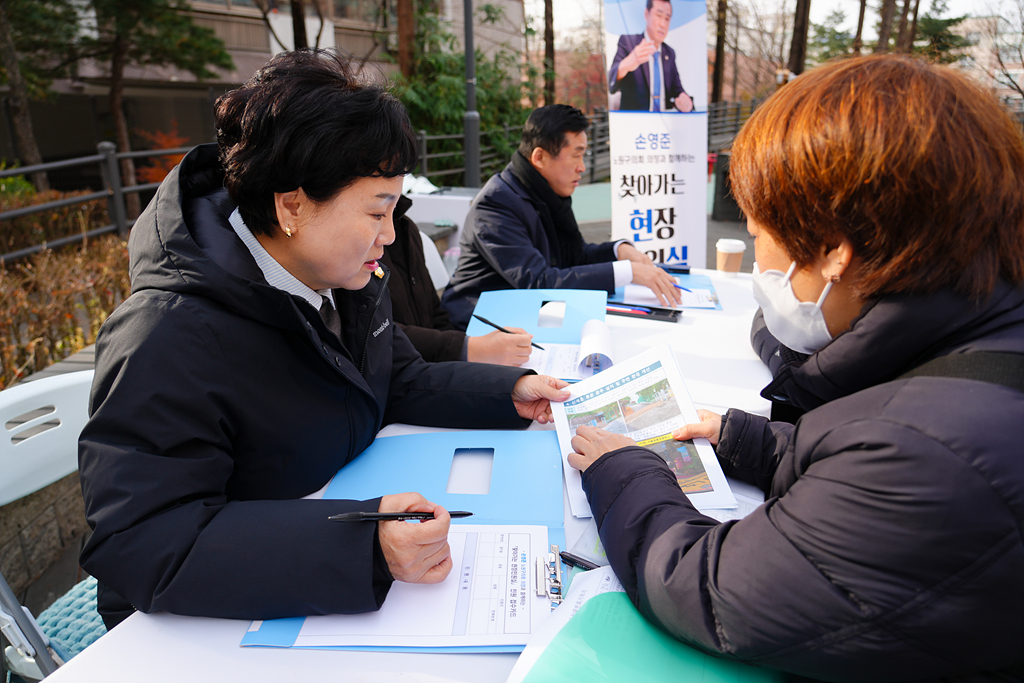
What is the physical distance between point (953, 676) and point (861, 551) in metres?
0.25

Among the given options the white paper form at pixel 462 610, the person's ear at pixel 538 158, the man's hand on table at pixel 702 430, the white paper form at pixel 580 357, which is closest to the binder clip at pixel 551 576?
the white paper form at pixel 462 610

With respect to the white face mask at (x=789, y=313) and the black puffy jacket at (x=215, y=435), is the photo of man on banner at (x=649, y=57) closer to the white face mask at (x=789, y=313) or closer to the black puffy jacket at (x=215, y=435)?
the black puffy jacket at (x=215, y=435)

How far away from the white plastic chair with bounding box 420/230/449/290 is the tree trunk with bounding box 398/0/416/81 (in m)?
8.64

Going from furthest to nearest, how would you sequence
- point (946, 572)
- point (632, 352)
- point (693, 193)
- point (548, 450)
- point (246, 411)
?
point (693, 193), point (632, 352), point (548, 450), point (246, 411), point (946, 572)

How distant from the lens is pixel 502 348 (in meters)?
1.95

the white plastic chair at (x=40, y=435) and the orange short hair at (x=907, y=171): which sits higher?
the orange short hair at (x=907, y=171)

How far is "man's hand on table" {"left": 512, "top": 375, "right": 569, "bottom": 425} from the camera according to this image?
157cm

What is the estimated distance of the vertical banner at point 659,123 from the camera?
3789mm

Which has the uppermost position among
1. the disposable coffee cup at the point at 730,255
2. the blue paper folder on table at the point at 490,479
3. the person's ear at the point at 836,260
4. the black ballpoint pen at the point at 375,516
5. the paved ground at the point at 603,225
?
the person's ear at the point at 836,260

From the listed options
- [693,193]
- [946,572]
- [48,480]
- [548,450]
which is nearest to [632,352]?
[548,450]

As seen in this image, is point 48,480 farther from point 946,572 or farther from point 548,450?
point 946,572

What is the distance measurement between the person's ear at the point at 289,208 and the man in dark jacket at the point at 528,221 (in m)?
1.54

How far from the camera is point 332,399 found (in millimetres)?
1315

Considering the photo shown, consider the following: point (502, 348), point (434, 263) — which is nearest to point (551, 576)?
point (502, 348)
